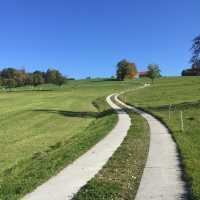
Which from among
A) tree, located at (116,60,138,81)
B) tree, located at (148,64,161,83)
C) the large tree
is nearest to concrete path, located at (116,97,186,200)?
tree, located at (148,64,161,83)

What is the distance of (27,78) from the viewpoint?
177 m

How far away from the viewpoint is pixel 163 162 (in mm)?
14625

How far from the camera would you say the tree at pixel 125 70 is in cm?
17395

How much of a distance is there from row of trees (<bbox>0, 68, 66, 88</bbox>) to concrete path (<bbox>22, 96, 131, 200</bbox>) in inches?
5698

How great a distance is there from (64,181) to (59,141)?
13.2m

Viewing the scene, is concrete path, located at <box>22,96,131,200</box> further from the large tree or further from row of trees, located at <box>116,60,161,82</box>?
row of trees, located at <box>116,60,161,82</box>

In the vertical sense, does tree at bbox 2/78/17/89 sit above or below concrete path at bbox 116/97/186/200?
above

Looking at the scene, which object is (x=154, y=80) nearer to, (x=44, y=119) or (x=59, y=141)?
(x=44, y=119)

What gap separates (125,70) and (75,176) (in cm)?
16267

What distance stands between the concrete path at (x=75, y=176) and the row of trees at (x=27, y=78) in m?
145

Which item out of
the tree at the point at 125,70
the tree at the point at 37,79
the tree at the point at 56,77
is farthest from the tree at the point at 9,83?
the tree at the point at 125,70

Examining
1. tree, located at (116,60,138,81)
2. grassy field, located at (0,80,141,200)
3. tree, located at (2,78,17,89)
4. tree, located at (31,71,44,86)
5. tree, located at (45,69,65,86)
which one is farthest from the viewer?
tree, located at (31,71,44,86)

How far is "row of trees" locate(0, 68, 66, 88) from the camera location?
163375mm

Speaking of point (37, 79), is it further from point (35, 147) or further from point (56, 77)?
point (35, 147)
